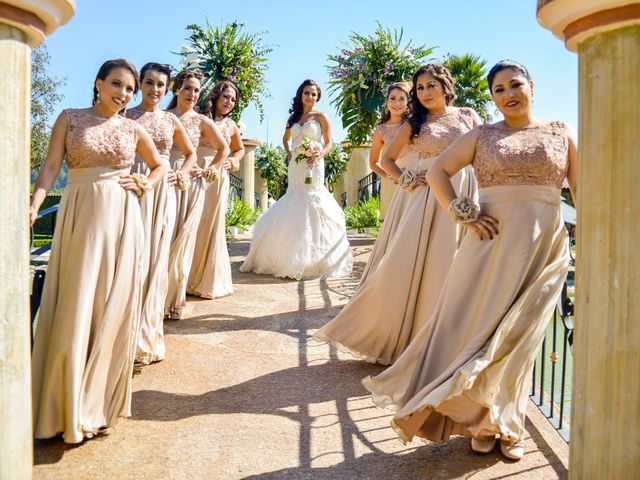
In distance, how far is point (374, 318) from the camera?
5293mm

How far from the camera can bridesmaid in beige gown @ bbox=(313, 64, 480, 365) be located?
203 inches

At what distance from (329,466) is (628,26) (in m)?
2.56

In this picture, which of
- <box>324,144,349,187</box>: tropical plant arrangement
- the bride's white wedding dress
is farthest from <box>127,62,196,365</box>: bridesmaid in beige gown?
<box>324,144,349,187</box>: tropical plant arrangement

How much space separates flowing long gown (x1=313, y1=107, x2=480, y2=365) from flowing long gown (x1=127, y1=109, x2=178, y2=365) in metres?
1.35

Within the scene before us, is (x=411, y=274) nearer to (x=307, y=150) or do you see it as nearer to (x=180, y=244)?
(x=180, y=244)

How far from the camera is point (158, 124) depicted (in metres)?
5.80

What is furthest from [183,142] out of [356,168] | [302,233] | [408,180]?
[356,168]

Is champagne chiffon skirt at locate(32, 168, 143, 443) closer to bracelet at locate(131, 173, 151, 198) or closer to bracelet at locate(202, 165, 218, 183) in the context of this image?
bracelet at locate(131, 173, 151, 198)

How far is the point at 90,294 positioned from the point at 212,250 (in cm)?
438

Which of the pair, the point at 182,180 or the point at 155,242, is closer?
the point at 155,242

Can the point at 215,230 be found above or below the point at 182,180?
below

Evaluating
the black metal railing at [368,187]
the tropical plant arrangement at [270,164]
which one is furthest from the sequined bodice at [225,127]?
the tropical plant arrangement at [270,164]

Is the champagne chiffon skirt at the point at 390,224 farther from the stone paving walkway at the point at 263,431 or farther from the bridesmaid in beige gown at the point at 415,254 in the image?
the stone paving walkway at the point at 263,431

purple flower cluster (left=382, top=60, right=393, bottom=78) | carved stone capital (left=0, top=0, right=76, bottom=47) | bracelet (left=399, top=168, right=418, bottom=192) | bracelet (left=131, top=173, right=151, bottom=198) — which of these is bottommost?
bracelet (left=131, top=173, right=151, bottom=198)
